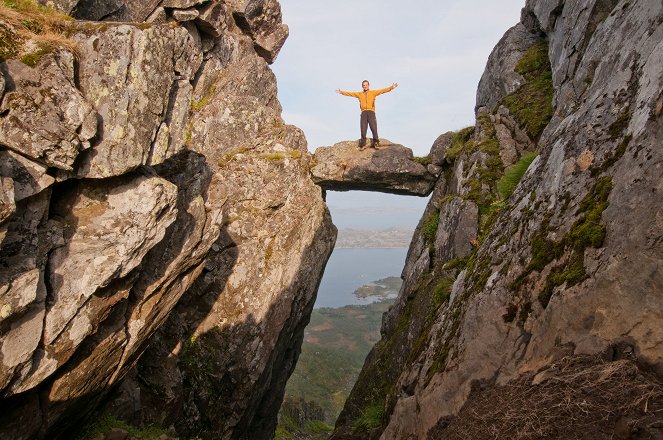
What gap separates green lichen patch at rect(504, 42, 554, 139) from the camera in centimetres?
1527

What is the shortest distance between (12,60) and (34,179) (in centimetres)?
254

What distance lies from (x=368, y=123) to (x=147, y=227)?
15.3 meters

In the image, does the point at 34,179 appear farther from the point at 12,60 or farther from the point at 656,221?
the point at 656,221

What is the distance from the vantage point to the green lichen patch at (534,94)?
15.3m

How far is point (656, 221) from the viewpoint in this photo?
16.0ft

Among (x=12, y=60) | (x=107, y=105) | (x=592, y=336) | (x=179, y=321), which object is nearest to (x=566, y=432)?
(x=592, y=336)

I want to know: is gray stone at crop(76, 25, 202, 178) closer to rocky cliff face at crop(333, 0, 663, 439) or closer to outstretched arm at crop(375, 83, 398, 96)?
rocky cliff face at crop(333, 0, 663, 439)

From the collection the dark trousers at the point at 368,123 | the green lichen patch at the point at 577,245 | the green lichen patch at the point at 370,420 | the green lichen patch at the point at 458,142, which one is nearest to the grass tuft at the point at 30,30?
the green lichen patch at the point at 577,245

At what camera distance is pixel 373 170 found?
22.0 metres

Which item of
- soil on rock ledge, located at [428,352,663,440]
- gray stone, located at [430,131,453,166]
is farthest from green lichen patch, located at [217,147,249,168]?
soil on rock ledge, located at [428,352,663,440]

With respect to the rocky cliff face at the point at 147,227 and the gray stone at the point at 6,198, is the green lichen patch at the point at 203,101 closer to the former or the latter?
the rocky cliff face at the point at 147,227

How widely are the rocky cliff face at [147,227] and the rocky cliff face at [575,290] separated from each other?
788 cm

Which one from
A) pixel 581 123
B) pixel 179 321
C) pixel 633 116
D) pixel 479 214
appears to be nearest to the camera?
pixel 633 116

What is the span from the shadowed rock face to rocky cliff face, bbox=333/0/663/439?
9983mm
